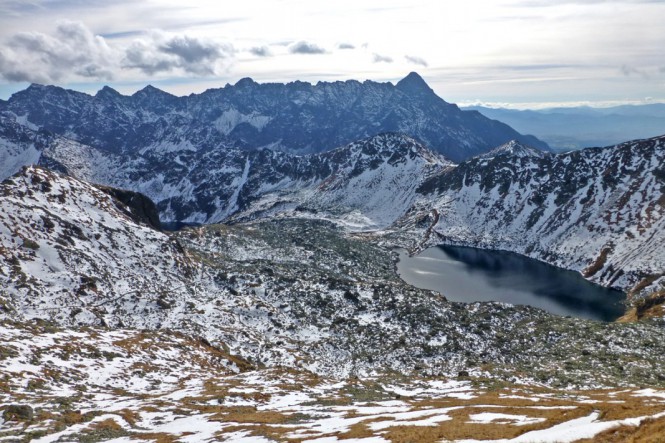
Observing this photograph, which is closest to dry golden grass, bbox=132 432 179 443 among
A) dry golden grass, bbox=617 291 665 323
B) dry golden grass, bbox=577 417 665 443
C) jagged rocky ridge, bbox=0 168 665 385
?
dry golden grass, bbox=577 417 665 443

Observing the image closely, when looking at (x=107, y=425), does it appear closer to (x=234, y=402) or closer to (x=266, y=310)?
(x=234, y=402)

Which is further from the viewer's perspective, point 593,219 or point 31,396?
point 593,219

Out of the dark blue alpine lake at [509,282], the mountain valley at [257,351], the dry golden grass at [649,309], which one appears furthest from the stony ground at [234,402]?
the dark blue alpine lake at [509,282]

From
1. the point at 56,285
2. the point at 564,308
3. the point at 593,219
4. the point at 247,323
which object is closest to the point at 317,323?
the point at 247,323

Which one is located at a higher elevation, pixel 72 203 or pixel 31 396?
pixel 72 203

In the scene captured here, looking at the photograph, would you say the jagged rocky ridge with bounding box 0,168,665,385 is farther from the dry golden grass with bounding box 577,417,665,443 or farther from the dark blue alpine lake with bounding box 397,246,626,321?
the dry golden grass with bounding box 577,417,665,443

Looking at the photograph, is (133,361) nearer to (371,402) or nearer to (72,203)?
(371,402)

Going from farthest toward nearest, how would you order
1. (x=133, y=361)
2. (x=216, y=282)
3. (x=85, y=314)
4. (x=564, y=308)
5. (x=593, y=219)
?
(x=593, y=219), (x=564, y=308), (x=216, y=282), (x=85, y=314), (x=133, y=361)

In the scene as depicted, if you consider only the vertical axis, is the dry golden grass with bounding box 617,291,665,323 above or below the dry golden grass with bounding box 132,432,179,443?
below
